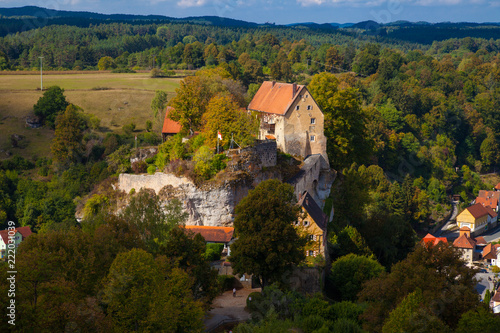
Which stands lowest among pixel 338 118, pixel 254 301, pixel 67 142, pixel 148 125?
pixel 254 301

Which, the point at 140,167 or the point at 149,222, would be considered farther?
the point at 140,167

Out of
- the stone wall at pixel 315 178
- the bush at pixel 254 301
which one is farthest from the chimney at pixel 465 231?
the bush at pixel 254 301

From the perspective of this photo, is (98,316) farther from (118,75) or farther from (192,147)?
(118,75)

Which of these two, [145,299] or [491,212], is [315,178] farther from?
[491,212]

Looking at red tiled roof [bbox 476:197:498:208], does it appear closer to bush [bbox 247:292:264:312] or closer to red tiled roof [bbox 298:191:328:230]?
red tiled roof [bbox 298:191:328:230]

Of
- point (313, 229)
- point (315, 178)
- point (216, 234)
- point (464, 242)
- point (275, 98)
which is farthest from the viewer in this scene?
point (464, 242)

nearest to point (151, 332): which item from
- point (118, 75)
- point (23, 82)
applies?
point (23, 82)

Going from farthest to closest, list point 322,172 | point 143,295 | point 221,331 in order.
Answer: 1. point 322,172
2. point 221,331
3. point 143,295

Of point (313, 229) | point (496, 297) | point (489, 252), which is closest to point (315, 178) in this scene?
point (313, 229)
